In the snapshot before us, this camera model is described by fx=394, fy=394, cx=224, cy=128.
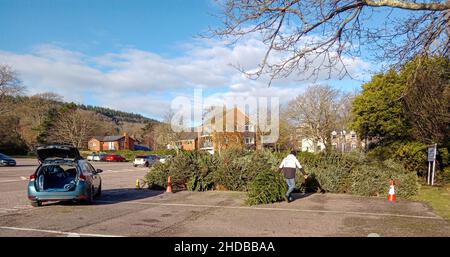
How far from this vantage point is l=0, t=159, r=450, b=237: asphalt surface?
8.05 meters

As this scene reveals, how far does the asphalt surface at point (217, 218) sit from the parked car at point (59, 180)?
0.35m

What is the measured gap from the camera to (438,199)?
1382 centimetres

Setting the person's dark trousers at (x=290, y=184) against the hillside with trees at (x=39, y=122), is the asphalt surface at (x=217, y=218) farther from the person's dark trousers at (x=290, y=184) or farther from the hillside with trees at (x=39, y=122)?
the hillside with trees at (x=39, y=122)

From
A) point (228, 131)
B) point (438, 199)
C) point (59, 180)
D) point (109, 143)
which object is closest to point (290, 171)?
point (438, 199)

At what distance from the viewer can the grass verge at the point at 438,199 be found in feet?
36.1

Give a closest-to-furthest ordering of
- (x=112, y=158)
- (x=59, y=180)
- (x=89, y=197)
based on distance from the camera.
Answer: (x=89, y=197) < (x=59, y=180) < (x=112, y=158)

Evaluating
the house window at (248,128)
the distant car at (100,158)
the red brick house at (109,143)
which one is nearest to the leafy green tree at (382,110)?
the house window at (248,128)

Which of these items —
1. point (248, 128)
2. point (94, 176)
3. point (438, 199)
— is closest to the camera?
point (94, 176)

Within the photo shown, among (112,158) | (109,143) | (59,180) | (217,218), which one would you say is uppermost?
(109,143)

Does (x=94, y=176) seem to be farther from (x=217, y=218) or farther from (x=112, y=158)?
(x=112, y=158)

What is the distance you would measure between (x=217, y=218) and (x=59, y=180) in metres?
5.58

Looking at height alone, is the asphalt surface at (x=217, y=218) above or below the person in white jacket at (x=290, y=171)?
below
